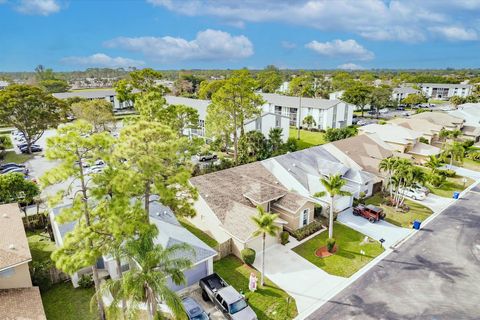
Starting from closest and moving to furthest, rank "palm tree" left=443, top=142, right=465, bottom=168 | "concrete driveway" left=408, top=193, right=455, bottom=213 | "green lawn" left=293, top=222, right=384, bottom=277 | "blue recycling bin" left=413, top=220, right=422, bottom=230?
"green lawn" left=293, top=222, right=384, bottom=277 → "blue recycling bin" left=413, top=220, right=422, bottom=230 → "concrete driveway" left=408, top=193, right=455, bottom=213 → "palm tree" left=443, top=142, right=465, bottom=168

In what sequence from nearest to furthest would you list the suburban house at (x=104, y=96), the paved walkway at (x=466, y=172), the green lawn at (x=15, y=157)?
the paved walkway at (x=466, y=172) → the green lawn at (x=15, y=157) → the suburban house at (x=104, y=96)

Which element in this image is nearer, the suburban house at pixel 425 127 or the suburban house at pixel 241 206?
the suburban house at pixel 241 206

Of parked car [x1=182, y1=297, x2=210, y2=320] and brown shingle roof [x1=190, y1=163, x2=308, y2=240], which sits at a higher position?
brown shingle roof [x1=190, y1=163, x2=308, y2=240]

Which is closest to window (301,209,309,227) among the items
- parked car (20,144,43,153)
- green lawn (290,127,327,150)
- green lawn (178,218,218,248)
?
green lawn (178,218,218,248)

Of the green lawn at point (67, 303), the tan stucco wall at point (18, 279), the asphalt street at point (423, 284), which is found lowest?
the asphalt street at point (423, 284)

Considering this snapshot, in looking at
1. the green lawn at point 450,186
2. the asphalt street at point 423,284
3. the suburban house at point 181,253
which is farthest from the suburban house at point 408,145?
the suburban house at point 181,253

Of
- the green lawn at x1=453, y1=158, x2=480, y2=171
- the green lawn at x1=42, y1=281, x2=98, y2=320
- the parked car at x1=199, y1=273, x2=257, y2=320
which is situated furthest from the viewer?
the green lawn at x1=453, y1=158, x2=480, y2=171

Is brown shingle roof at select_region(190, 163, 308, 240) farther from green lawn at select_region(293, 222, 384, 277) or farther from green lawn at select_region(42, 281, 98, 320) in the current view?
green lawn at select_region(42, 281, 98, 320)

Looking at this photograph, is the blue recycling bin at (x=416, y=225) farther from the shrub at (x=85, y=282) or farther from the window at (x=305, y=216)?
the shrub at (x=85, y=282)
